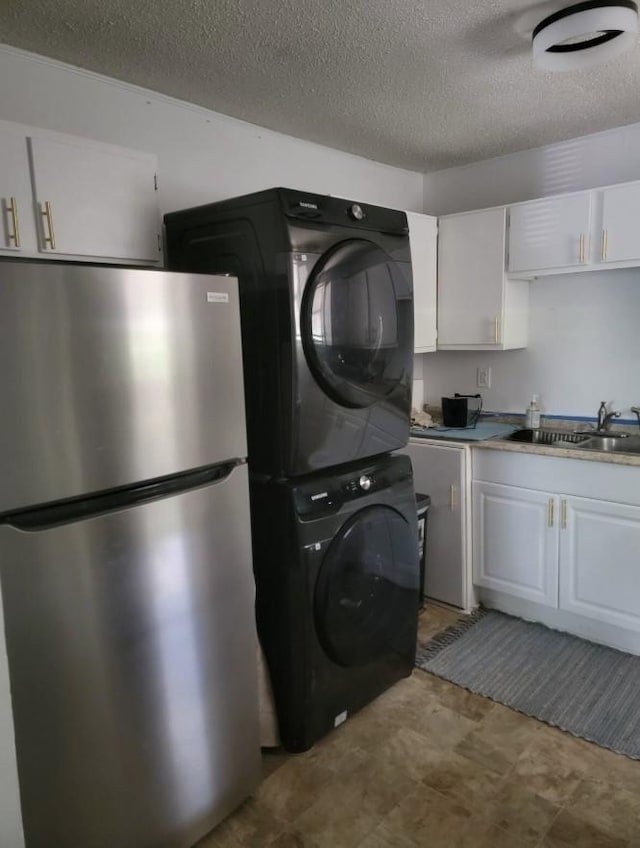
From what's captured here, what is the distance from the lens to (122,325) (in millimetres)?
1351

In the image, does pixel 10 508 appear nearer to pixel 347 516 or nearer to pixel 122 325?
pixel 122 325

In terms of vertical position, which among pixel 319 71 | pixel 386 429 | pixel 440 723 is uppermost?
pixel 319 71

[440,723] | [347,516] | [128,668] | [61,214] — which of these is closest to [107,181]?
[61,214]

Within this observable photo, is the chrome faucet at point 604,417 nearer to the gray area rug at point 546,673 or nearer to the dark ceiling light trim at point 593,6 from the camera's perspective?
the gray area rug at point 546,673

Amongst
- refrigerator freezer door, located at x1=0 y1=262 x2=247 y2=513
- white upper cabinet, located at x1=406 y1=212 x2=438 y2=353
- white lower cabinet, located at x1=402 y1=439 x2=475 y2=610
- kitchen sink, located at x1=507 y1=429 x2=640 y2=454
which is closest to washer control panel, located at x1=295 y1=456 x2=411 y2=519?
refrigerator freezer door, located at x1=0 y1=262 x2=247 y2=513

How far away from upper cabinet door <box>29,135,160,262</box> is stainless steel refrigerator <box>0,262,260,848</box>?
25.0 inches

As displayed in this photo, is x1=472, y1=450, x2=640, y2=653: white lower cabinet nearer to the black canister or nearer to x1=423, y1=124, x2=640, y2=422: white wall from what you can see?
the black canister

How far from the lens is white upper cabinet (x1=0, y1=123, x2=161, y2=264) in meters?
1.74

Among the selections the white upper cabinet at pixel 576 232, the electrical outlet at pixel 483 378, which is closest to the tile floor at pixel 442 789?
the electrical outlet at pixel 483 378

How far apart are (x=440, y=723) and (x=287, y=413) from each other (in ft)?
4.32

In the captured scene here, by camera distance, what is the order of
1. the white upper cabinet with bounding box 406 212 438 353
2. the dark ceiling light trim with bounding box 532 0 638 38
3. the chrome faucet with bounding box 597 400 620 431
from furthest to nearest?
the white upper cabinet with bounding box 406 212 438 353 < the chrome faucet with bounding box 597 400 620 431 < the dark ceiling light trim with bounding box 532 0 638 38

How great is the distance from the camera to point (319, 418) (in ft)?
6.17

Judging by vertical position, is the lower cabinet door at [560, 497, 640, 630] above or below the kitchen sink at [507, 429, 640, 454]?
below

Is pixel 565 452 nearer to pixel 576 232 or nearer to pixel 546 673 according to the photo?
pixel 546 673
